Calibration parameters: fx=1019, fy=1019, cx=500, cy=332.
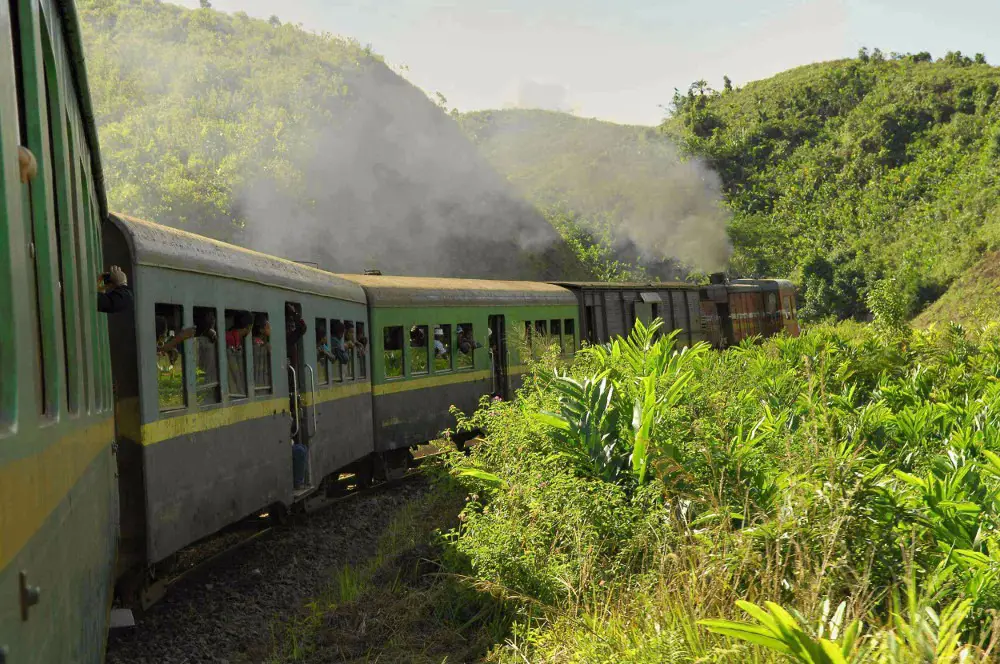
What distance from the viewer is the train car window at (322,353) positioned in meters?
10.7

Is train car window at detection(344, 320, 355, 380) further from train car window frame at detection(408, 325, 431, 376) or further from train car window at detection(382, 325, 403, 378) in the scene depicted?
train car window frame at detection(408, 325, 431, 376)

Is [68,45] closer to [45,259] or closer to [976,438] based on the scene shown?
[45,259]

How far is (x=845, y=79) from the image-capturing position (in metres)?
102

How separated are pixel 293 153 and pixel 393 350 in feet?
161

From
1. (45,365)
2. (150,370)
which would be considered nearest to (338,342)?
(150,370)

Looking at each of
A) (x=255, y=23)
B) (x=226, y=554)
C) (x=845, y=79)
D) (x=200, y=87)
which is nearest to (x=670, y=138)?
(x=845, y=79)

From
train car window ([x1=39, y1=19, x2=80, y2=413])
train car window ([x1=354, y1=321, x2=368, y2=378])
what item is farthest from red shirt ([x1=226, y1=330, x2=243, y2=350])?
train car window ([x1=39, y1=19, x2=80, y2=413])

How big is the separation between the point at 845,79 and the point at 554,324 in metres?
93.6

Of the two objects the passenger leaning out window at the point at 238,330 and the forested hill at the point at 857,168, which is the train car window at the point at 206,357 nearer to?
the passenger leaning out window at the point at 238,330

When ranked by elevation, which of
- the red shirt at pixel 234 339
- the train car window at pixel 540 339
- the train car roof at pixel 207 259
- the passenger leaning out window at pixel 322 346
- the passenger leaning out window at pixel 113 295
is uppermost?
the train car roof at pixel 207 259

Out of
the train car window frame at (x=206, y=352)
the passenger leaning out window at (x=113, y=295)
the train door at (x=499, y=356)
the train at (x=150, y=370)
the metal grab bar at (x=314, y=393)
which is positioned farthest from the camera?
the train door at (x=499, y=356)

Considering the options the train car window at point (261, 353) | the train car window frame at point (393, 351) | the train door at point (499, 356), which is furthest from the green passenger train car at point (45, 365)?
the train door at point (499, 356)

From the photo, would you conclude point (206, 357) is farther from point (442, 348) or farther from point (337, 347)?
point (442, 348)

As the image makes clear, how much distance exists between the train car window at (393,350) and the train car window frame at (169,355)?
6.43 m
